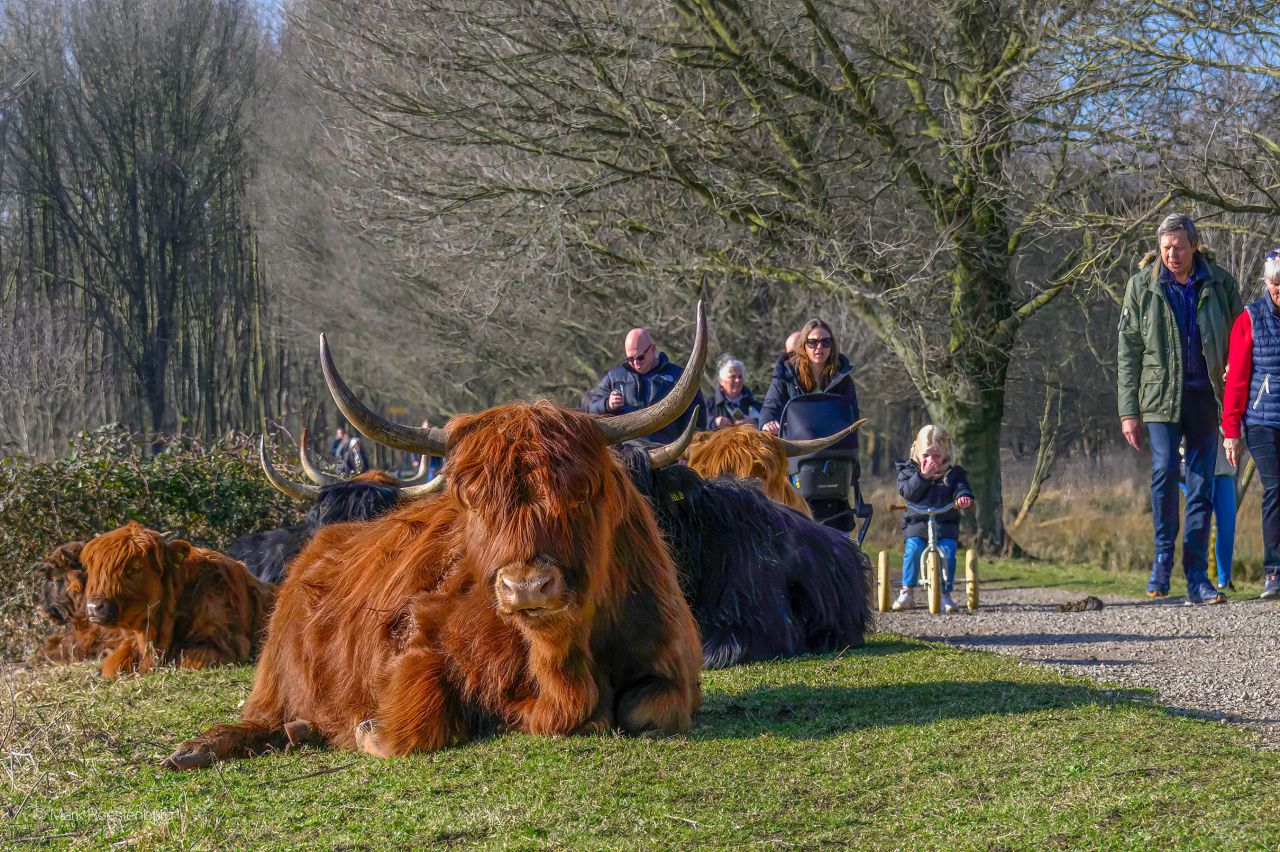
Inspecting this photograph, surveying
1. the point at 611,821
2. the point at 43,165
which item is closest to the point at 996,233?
the point at 611,821

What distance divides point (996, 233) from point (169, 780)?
1296 centimetres

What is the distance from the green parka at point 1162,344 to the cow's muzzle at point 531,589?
5.67 metres

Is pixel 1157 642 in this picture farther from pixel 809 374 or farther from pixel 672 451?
pixel 809 374

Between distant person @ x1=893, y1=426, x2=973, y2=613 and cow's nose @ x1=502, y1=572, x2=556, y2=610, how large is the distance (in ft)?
21.8

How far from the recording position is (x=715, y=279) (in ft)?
62.2

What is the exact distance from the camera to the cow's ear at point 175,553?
7.80m

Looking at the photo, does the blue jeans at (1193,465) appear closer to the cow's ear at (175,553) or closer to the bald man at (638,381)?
the bald man at (638,381)

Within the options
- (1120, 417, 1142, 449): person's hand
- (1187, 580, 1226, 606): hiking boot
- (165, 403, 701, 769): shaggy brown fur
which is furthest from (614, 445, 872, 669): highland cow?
(1187, 580, 1226, 606): hiking boot

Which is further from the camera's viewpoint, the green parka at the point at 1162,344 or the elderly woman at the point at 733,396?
the elderly woman at the point at 733,396

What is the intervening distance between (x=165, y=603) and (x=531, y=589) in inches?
175

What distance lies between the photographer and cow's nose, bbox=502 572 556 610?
13.3 ft

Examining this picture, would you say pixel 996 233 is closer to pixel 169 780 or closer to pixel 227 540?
pixel 227 540

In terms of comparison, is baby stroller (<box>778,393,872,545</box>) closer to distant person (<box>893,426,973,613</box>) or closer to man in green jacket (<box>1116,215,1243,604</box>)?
distant person (<box>893,426,973,613</box>)

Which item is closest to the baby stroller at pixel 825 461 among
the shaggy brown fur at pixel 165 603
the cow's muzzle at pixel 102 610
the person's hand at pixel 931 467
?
the person's hand at pixel 931 467
